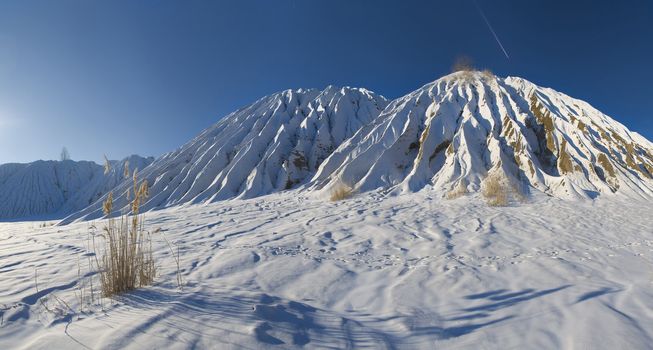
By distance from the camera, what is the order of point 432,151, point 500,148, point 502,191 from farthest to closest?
1. point 432,151
2. point 500,148
3. point 502,191

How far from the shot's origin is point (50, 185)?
26.8m

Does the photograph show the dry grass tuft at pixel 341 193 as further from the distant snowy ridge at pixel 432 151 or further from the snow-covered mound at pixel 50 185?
the snow-covered mound at pixel 50 185

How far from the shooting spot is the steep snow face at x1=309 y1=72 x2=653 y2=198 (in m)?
7.37

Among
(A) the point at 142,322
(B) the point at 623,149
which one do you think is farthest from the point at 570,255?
(B) the point at 623,149

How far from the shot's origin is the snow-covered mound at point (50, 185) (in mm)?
22000

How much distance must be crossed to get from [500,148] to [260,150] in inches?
405

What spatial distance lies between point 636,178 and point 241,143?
14955mm

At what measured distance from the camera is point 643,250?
316 centimetres

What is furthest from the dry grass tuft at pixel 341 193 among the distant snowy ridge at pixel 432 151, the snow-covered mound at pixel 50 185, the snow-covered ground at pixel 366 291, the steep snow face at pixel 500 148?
the snow-covered mound at pixel 50 185

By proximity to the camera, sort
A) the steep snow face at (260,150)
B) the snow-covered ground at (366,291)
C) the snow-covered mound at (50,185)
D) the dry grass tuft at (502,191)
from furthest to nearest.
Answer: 1. the snow-covered mound at (50,185)
2. the steep snow face at (260,150)
3. the dry grass tuft at (502,191)
4. the snow-covered ground at (366,291)

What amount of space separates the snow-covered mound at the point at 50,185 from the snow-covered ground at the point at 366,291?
857 inches

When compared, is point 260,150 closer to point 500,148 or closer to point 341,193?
point 341,193

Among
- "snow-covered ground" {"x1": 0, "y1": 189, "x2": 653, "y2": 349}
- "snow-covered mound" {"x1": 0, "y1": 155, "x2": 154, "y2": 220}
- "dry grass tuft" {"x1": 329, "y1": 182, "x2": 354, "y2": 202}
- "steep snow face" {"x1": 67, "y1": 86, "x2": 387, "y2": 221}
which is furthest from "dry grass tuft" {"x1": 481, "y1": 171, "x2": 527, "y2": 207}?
"snow-covered mound" {"x1": 0, "y1": 155, "x2": 154, "y2": 220}

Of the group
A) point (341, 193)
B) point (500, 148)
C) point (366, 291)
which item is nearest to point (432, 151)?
point (500, 148)
